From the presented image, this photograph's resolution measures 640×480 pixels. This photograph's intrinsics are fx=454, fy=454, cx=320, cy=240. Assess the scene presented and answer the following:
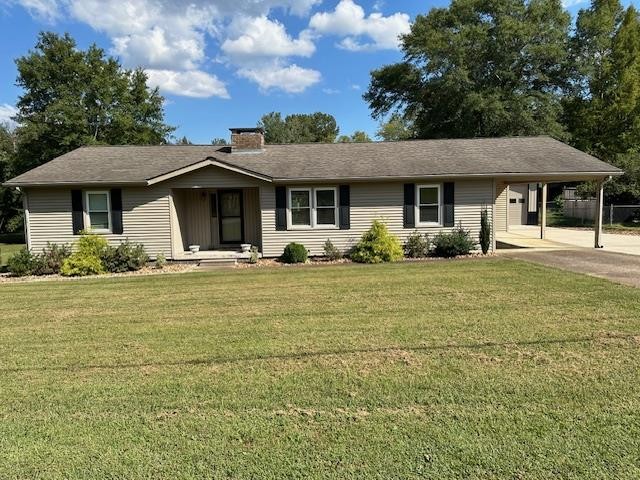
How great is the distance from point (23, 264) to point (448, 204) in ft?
40.6

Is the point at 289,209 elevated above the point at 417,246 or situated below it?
above

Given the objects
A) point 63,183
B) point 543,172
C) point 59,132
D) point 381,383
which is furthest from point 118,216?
point 59,132

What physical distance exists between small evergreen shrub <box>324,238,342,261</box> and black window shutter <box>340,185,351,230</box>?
26.8 inches

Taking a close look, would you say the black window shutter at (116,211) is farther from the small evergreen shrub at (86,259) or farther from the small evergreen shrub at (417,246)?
the small evergreen shrub at (417,246)

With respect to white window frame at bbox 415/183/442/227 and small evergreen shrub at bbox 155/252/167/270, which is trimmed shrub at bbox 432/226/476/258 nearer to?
white window frame at bbox 415/183/442/227

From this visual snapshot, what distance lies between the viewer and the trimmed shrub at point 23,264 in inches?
489

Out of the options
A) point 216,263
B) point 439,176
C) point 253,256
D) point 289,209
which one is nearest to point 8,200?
point 216,263

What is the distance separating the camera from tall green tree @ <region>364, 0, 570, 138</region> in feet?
96.9

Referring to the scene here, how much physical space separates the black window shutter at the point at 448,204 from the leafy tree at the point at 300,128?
47.5 metres

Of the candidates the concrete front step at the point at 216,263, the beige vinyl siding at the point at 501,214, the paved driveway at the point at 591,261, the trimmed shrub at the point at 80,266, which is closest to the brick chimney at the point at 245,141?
the concrete front step at the point at 216,263

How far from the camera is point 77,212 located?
1380cm

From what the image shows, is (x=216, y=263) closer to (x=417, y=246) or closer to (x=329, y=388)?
(x=417, y=246)

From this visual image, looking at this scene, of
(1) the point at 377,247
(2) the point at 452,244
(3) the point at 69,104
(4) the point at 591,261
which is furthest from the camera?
(3) the point at 69,104

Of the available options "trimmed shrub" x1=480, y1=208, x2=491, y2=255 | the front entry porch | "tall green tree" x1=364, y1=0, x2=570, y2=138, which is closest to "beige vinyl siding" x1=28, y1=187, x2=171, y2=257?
the front entry porch
